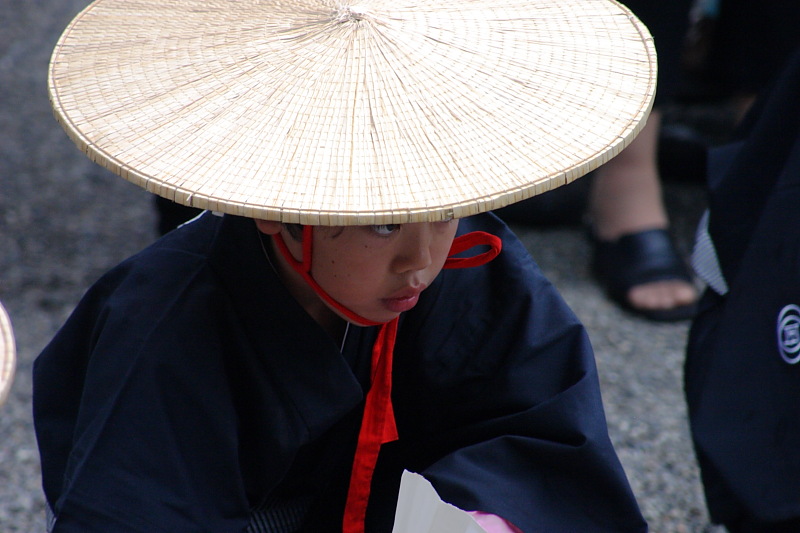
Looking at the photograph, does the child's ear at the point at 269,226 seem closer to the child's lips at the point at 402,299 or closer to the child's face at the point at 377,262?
the child's face at the point at 377,262

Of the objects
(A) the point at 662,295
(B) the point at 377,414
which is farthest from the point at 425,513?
(A) the point at 662,295

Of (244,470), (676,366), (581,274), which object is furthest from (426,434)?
(581,274)

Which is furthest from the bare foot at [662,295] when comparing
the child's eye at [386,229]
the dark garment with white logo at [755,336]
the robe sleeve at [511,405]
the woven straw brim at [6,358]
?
the woven straw brim at [6,358]

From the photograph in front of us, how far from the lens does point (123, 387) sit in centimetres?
107

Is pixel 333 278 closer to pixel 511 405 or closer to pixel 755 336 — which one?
pixel 511 405

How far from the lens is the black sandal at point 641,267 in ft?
7.82

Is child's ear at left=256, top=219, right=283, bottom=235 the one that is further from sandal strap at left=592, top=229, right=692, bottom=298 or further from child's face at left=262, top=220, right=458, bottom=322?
sandal strap at left=592, top=229, right=692, bottom=298

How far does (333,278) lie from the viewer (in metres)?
1.08

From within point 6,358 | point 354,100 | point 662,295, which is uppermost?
point 354,100

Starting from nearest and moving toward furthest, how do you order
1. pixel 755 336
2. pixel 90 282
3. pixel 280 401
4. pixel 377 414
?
1. pixel 280 401
2. pixel 377 414
3. pixel 755 336
4. pixel 90 282

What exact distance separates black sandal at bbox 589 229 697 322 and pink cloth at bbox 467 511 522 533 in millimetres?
1382

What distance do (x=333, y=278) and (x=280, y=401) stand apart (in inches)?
7.1

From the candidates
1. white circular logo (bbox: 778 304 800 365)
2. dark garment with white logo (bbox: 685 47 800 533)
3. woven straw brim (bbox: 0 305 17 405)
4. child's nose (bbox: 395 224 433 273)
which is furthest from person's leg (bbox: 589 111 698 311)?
woven straw brim (bbox: 0 305 17 405)

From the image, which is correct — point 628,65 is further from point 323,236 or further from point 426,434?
point 426,434
